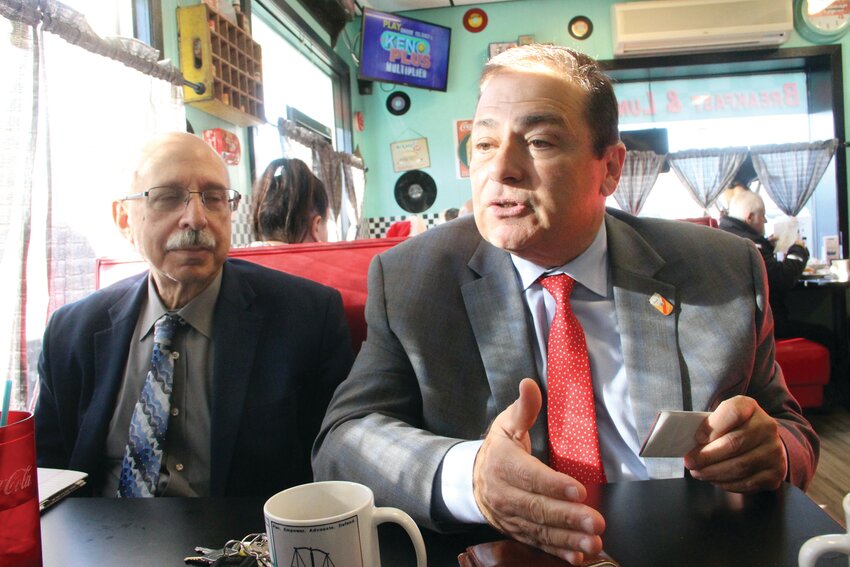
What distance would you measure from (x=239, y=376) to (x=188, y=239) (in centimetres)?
36

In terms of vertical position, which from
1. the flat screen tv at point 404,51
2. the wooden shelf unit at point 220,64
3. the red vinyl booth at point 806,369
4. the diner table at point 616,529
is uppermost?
the flat screen tv at point 404,51

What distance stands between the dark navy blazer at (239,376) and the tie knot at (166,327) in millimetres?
82

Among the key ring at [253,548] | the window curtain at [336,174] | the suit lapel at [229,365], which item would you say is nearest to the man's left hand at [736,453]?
the key ring at [253,548]

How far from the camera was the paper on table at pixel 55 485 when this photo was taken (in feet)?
3.22

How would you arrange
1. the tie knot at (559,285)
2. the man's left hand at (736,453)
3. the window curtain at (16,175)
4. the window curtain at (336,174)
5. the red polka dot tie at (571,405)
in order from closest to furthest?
1. the man's left hand at (736,453)
2. the red polka dot tie at (571,405)
3. the tie knot at (559,285)
4. the window curtain at (16,175)
5. the window curtain at (336,174)

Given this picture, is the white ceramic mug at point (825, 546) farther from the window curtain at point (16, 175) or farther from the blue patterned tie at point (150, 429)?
the window curtain at point (16, 175)

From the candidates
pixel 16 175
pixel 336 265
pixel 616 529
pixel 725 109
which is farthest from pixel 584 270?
pixel 725 109

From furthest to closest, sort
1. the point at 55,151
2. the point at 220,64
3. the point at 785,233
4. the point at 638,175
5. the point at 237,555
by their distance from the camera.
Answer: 1. the point at 638,175
2. the point at 785,233
3. the point at 220,64
4. the point at 55,151
5. the point at 237,555

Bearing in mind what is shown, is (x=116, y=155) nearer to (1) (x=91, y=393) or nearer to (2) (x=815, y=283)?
(1) (x=91, y=393)

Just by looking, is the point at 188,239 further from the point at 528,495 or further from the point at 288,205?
the point at 288,205

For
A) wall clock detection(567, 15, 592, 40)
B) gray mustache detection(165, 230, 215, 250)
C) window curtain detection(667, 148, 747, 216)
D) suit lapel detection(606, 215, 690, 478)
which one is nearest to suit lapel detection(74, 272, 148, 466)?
gray mustache detection(165, 230, 215, 250)

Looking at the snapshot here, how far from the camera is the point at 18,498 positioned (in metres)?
0.72

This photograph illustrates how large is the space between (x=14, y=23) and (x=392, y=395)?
201cm

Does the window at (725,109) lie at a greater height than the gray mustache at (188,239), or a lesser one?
greater
